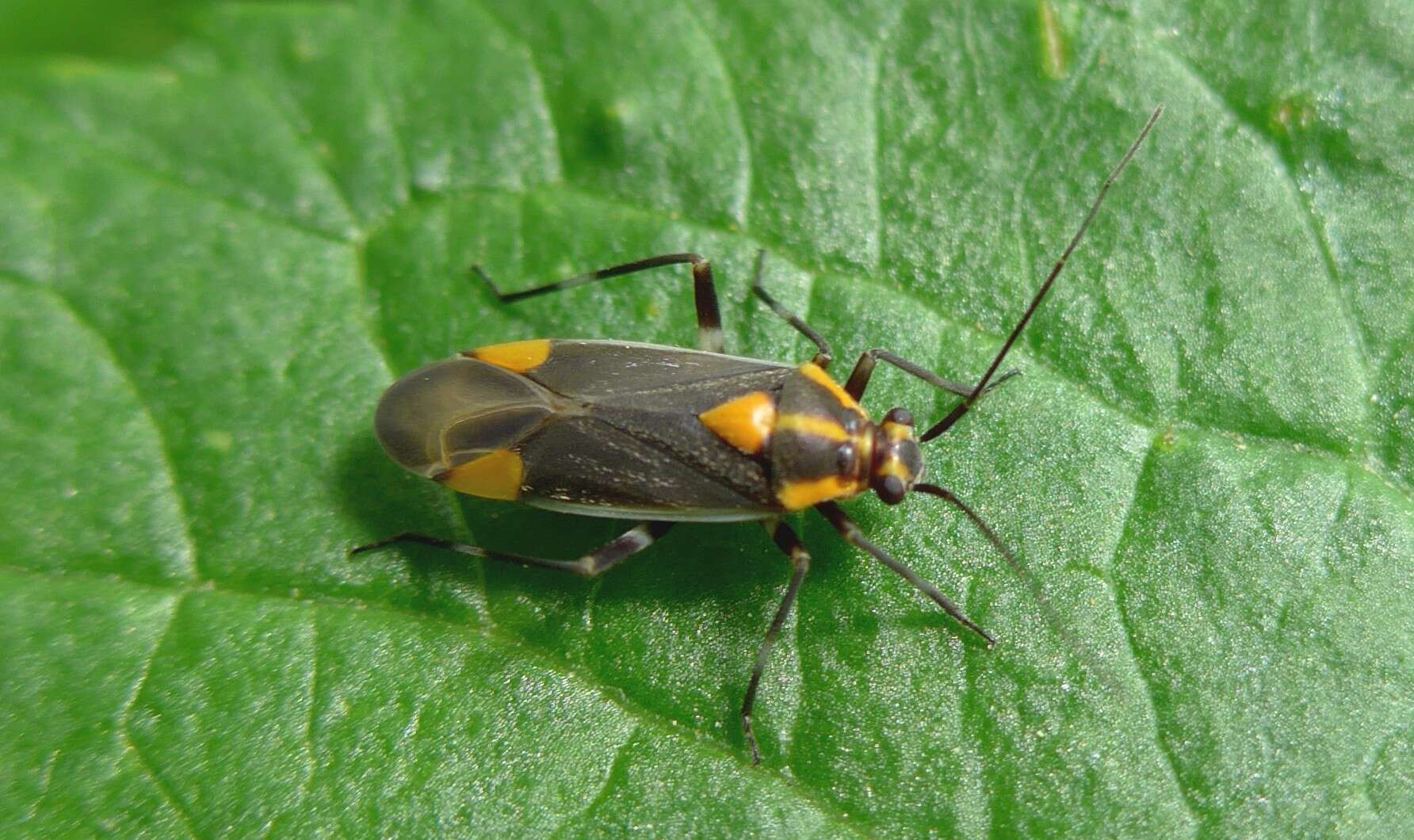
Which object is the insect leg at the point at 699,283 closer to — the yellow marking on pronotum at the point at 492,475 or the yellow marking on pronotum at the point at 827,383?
the yellow marking on pronotum at the point at 827,383

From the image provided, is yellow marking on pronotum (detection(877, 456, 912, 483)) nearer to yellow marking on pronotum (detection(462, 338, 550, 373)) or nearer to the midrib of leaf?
the midrib of leaf

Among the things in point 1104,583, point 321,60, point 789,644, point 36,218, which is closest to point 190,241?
point 36,218

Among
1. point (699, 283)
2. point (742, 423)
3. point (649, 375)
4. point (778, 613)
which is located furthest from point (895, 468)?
point (699, 283)

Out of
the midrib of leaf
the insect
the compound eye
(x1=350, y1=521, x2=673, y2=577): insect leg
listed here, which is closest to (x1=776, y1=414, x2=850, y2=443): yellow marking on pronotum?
the insect

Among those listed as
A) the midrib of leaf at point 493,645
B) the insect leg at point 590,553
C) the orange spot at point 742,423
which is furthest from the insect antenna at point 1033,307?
the midrib of leaf at point 493,645

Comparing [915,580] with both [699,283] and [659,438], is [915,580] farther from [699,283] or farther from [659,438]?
[699,283]

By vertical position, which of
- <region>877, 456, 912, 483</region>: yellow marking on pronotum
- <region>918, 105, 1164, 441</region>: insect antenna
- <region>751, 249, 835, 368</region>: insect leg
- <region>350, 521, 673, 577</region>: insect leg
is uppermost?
<region>918, 105, 1164, 441</region>: insect antenna
